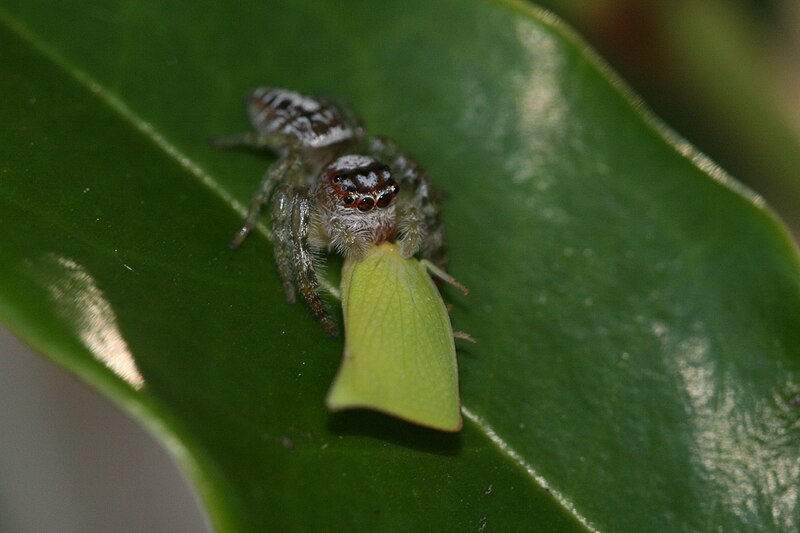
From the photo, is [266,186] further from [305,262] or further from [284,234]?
[305,262]

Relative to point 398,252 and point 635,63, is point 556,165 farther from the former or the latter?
point 635,63

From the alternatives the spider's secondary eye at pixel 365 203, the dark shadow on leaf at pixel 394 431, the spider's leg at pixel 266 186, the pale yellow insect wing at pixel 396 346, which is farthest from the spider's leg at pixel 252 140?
the dark shadow on leaf at pixel 394 431

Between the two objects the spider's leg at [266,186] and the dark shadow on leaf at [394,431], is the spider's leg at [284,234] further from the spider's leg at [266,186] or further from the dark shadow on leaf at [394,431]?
the dark shadow on leaf at [394,431]

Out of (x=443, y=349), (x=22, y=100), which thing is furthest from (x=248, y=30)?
(x=443, y=349)

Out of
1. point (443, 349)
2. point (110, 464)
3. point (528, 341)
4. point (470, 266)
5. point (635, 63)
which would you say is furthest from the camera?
point (110, 464)

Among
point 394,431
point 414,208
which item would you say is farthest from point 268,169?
point 394,431

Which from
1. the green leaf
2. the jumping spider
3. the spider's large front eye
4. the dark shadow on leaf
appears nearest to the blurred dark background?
the green leaf
